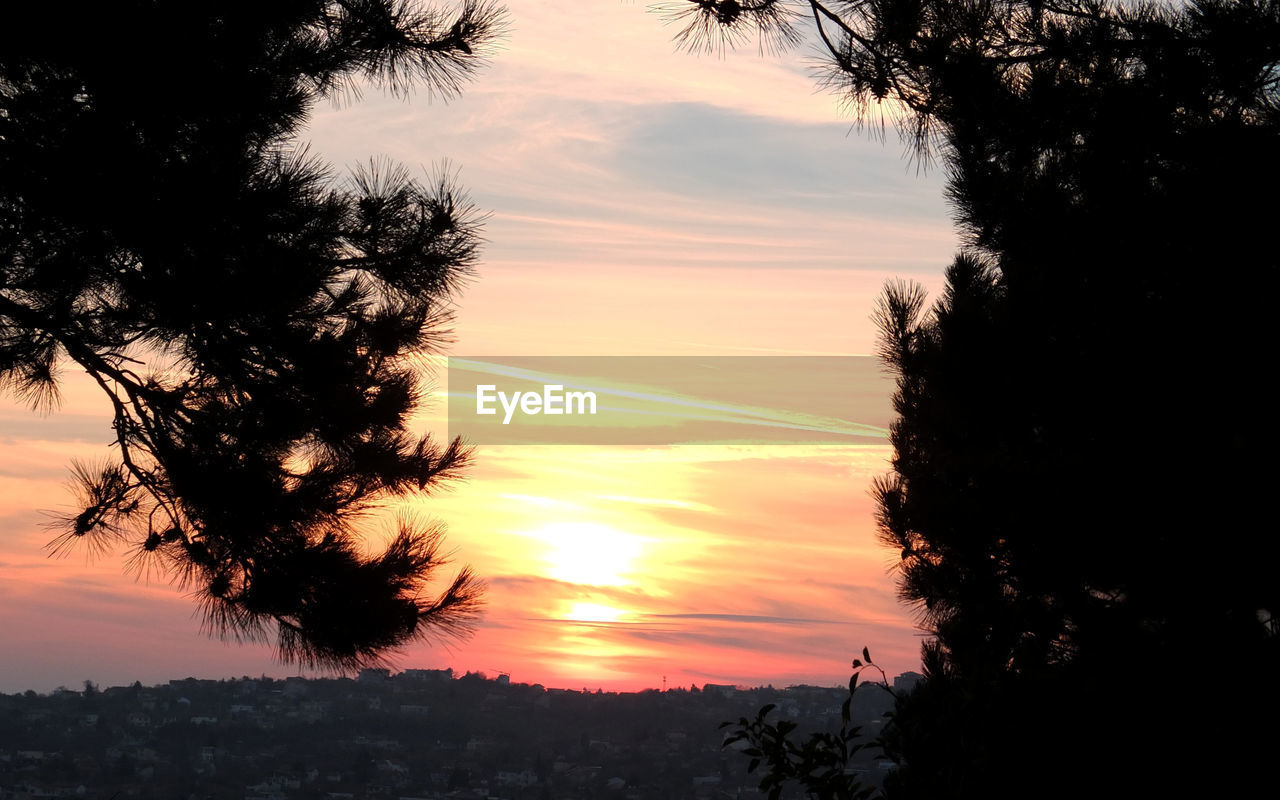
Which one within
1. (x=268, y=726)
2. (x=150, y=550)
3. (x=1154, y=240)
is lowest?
(x=268, y=726)

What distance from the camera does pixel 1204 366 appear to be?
14.7 ft

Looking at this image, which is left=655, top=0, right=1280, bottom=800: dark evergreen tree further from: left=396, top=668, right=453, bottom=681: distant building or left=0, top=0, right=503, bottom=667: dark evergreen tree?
left=396, top=668, right=453, bottom=681: distant building

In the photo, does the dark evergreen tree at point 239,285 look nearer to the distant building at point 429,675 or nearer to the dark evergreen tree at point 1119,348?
the dark evergreen tree at point 1119,348

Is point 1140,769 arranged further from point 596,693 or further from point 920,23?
point 596,693

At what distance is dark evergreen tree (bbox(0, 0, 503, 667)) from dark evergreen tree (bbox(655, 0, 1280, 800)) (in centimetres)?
185

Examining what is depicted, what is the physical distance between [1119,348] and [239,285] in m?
3.79

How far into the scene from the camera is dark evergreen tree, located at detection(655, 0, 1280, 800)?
11.2 feet

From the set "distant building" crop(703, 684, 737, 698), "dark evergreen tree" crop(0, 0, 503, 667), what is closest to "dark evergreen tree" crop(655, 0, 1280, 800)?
"dark evergreen tree" crop(0, 0, 503, 667)

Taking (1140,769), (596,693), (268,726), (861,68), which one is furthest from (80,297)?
(596,693)

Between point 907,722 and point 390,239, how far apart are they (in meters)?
3.35

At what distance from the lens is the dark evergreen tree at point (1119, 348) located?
11.2 ft

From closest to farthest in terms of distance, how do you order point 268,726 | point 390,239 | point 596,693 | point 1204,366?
point 1204,366
point 390,239
point 268,726
point 596,693

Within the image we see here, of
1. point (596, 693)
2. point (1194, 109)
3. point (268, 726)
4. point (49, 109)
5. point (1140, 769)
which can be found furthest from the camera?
point (596, 693)

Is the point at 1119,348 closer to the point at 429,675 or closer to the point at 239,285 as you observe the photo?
the point at 239,285
